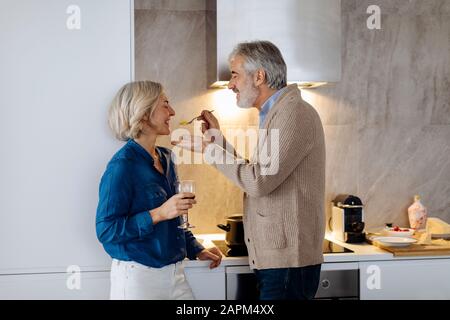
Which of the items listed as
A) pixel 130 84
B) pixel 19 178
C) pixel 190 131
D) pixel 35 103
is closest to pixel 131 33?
pixel 130 84

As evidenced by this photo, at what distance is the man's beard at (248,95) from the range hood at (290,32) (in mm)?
349

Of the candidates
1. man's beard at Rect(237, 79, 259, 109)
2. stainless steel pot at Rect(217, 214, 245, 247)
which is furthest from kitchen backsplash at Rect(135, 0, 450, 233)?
man's beard at Rect(237, 79, 259, 109)

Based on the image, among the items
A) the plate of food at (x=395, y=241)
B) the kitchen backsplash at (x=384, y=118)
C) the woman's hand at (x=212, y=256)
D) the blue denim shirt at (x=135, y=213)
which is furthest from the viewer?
the kitchen backsplash at (x=384, y=118)

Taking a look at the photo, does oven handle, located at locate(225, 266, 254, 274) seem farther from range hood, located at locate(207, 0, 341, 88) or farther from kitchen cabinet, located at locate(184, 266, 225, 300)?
range hood, located at locate(207, 0, 341, 88)

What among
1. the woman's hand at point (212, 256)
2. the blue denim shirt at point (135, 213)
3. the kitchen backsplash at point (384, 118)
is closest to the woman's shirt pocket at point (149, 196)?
the blue denim shirt at point (135, 213)

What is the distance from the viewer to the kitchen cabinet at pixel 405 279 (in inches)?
100

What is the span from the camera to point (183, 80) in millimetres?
2971

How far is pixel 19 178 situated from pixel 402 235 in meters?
1.77

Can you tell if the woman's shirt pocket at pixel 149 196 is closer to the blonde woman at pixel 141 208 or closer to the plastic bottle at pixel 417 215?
the blonde woman at pixel 141 208

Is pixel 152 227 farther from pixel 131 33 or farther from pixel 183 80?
pixel 183 80

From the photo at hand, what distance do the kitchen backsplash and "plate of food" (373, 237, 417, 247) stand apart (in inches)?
18.7

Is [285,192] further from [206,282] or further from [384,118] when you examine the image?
[384,118]

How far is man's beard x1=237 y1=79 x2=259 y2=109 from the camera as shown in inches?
89.2

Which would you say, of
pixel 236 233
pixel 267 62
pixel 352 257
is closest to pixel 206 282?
pixel 236 233
